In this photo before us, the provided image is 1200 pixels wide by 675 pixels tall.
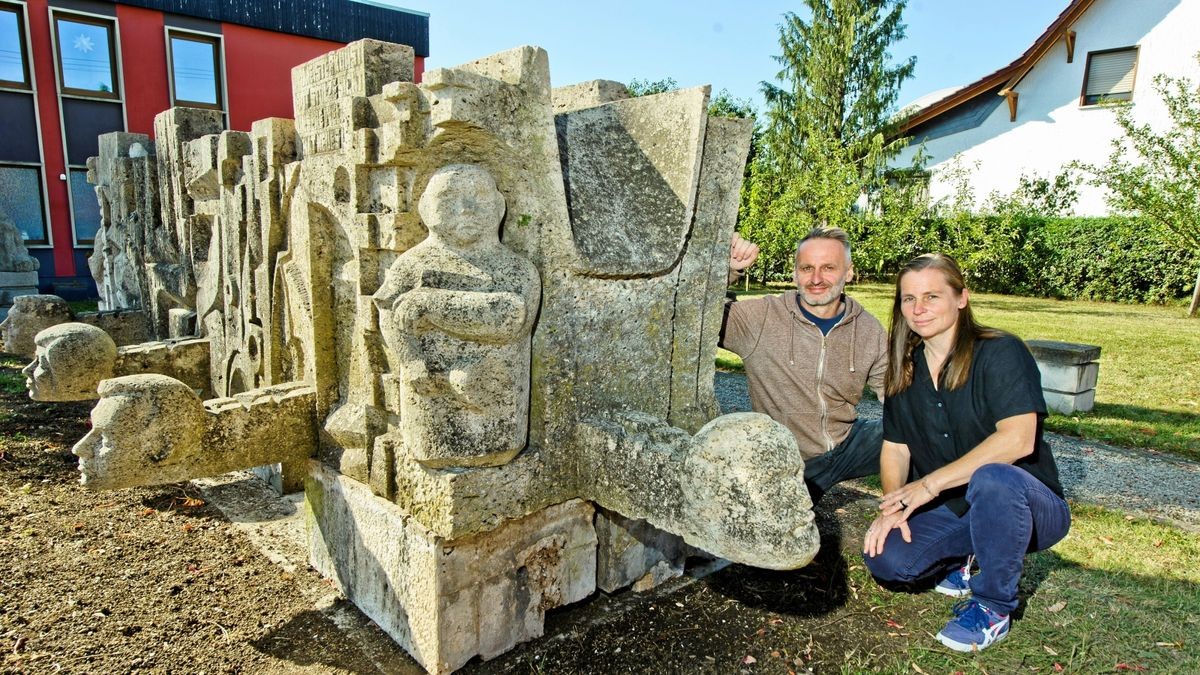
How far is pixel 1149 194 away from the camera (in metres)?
11.9

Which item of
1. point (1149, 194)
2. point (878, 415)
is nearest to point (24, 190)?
point (878, 415)

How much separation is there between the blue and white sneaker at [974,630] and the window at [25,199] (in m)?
15.1

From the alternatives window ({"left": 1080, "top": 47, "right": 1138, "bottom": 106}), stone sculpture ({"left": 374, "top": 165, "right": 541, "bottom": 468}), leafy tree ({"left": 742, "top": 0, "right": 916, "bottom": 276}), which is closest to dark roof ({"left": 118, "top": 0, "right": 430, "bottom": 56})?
leafy tree ({"left": 742, "top": 0, "right": 916, "bottom": 276})

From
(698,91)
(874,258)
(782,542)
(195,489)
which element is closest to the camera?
(782,542)

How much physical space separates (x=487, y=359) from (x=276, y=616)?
5.12 feet

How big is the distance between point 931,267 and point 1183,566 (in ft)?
6.96

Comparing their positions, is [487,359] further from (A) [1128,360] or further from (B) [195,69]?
(B) [195,69]

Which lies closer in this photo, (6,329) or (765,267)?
(6,329)

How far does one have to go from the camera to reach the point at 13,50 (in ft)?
40.7

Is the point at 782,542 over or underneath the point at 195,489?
over

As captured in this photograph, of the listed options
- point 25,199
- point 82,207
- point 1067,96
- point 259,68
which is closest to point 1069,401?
point 1067,96

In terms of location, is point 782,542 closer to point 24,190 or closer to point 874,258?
point 874,258

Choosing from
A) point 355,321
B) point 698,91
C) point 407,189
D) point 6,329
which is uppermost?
point 698,91

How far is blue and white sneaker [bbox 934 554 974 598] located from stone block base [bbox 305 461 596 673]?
1.53 metres
